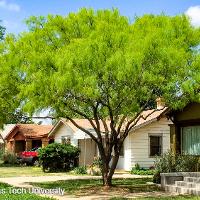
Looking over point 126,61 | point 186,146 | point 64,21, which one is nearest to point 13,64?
point 64,21

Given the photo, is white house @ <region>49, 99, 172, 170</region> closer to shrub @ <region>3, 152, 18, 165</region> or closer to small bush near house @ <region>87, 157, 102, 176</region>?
small bush near house @ <region>87, 157, 102, 176</region>

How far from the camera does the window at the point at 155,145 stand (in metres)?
34.2

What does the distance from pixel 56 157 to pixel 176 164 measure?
12.9 meters

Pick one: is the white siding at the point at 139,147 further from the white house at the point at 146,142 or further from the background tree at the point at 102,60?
the background tree at the point at 102,60

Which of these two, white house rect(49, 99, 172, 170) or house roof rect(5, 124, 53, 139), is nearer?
white house rect(49, 99, 172, 170)

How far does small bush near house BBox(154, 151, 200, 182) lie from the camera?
22.0m

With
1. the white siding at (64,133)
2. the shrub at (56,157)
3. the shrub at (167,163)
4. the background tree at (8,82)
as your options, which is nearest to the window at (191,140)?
the shrub at (167,163)

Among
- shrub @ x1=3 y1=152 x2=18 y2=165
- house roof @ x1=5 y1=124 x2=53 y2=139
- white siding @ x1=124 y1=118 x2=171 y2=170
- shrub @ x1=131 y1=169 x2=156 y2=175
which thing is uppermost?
house roof @ x1=5 y1=124 x2=53 y2=139

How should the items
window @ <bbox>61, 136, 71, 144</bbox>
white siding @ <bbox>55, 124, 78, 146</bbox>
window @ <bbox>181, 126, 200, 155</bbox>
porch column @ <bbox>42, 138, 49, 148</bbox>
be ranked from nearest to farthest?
1. window @ <bbox>181, 126, 200, 155</bbox>
2. white siding @ <bbox>55, 124, 78, 146</bbox>
3. window @ <bbox>61, 136, 71, 144</bbox>
4. porch column @ <bbox>42, 138, 49, 148</bbox>

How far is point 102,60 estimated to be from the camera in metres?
16.9

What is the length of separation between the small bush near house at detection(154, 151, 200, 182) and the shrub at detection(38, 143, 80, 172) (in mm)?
11556

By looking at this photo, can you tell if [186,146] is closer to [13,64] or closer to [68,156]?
[13,64]

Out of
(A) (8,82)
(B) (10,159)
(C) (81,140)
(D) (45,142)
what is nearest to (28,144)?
(D) (45,142)

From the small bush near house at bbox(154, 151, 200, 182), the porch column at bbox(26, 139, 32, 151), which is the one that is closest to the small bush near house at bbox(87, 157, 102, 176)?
the small bush near house at bbox(154, 151, 200, 182)
